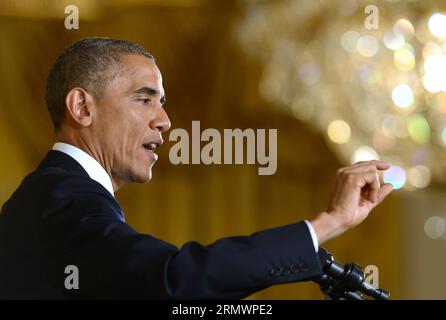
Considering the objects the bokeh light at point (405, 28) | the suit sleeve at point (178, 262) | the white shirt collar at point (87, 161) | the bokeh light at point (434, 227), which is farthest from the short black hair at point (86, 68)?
the bokeh light at point (434, 227)

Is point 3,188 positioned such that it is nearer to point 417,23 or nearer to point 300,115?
point 300,115

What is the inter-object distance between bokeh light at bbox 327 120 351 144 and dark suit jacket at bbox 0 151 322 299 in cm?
275

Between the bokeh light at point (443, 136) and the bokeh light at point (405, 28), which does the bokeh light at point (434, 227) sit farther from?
the bokeh light at point (405, 28)

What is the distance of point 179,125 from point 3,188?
100 cm

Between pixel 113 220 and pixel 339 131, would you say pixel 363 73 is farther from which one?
pixel 113 220

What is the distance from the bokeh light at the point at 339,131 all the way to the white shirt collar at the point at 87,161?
249 centimetres

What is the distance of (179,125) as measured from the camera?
5.00 m

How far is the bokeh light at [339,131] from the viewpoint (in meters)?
4.32

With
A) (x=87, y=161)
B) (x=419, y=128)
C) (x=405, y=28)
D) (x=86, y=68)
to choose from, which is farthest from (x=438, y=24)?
(x=87, y=161)

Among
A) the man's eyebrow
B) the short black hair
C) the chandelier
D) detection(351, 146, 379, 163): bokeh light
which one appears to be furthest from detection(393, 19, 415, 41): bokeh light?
the man's eyebrow

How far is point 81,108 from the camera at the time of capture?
6.20ft

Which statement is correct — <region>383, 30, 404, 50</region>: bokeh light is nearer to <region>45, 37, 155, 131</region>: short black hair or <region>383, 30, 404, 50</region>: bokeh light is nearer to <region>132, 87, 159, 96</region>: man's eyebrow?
<region>45, 37, 155, 131</region>: short black hair

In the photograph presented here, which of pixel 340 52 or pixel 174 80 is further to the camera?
pixel 174 80
